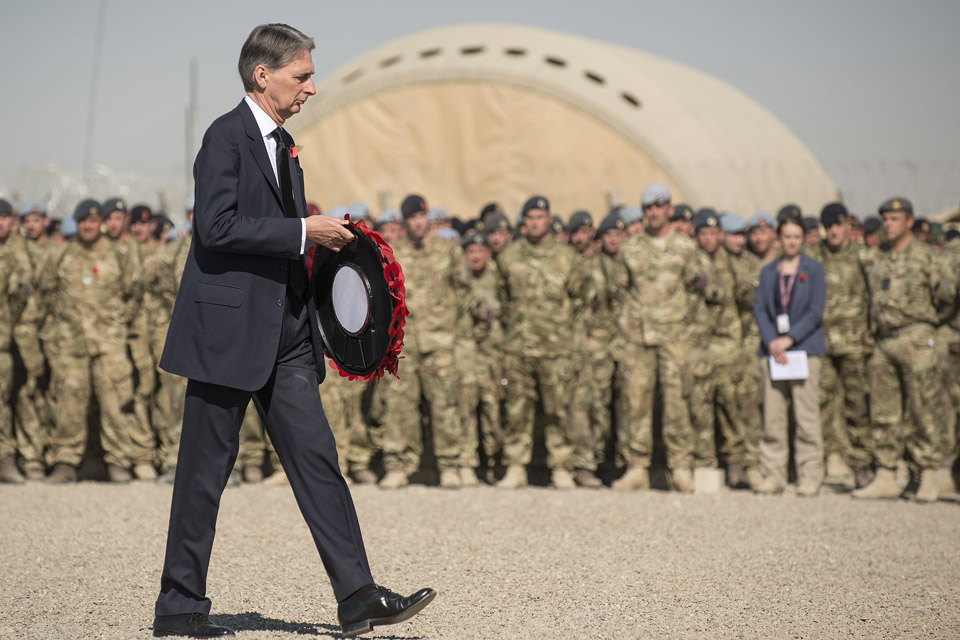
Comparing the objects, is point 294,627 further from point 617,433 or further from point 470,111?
point 470,111

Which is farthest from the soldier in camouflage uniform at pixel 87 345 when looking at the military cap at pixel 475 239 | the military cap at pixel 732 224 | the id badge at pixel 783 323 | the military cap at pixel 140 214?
the military cap at pixel 732 224

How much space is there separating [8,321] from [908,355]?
7439mm

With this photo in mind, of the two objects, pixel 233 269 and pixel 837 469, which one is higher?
pixel 233 269

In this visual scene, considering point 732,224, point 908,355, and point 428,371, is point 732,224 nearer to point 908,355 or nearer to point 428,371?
point 908,355

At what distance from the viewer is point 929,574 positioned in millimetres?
5742

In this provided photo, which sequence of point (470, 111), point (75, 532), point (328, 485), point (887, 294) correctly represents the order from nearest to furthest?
point (328, 485), point (75, 532), point (887, 294), point (470, 111)

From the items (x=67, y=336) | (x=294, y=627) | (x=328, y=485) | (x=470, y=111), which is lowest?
(x=294, y=627)

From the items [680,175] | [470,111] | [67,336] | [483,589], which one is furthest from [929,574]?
[470,111]

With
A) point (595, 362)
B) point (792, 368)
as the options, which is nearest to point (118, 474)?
point (595, 362)

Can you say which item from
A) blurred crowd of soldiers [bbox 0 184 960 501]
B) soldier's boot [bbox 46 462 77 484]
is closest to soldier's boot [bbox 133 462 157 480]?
blurred crowd of soldiers [bbox 0 184 960 501]

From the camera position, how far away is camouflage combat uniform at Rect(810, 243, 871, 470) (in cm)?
920

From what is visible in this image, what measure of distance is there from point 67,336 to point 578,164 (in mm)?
13993

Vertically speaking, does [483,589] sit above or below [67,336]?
below

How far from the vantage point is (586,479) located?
30.2ft
